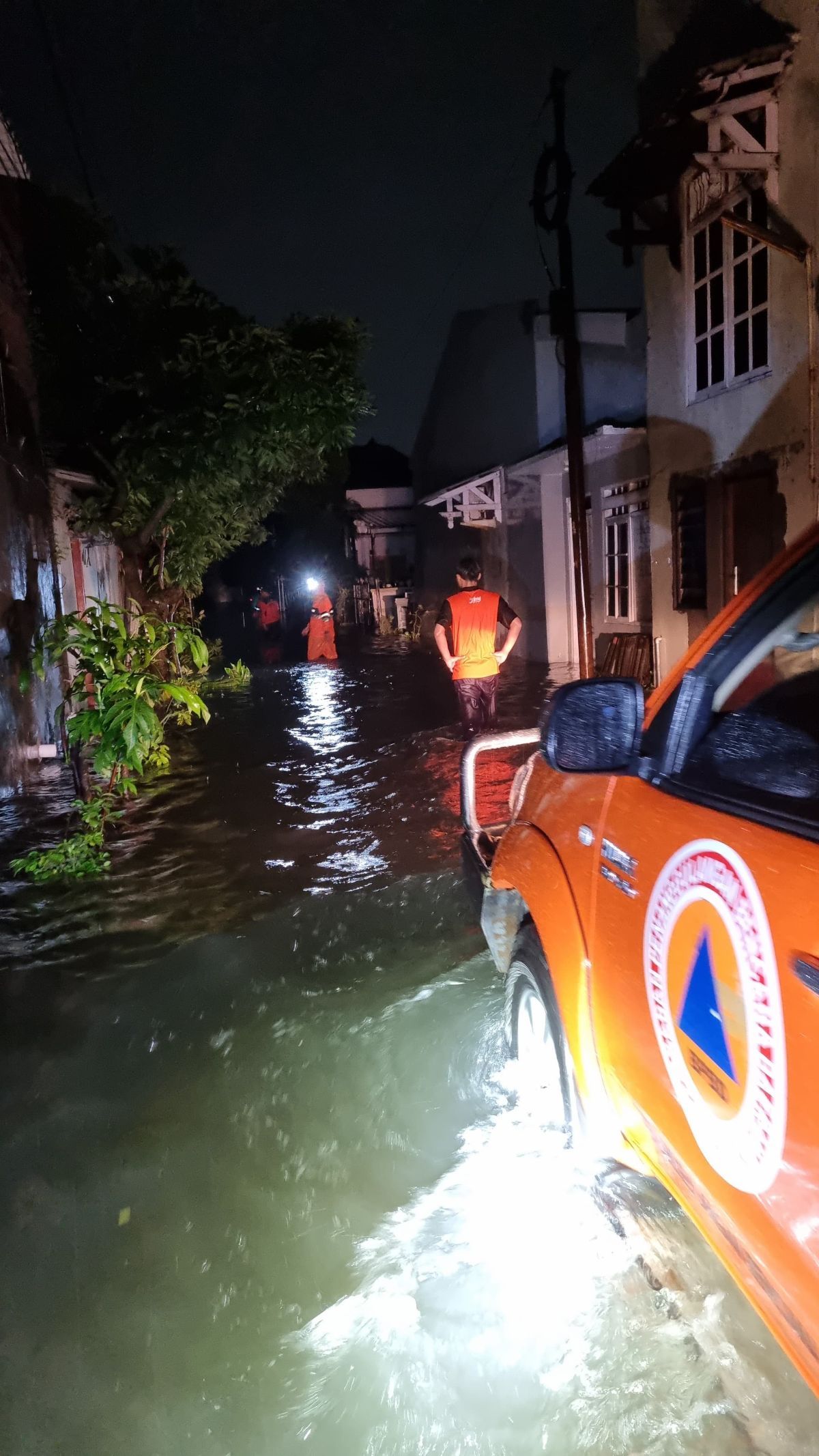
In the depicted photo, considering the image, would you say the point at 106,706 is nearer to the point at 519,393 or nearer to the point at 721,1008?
the point at 721,1008

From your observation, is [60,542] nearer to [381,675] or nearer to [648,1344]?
[381,675]

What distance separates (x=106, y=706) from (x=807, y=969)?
671 cm

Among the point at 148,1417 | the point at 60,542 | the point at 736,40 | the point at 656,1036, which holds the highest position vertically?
the point at 736,40

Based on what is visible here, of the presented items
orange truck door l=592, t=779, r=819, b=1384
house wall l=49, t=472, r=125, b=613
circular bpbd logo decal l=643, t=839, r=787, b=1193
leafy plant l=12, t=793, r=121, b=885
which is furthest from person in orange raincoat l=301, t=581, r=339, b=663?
circular bpbd logo decal l=643, t=839, r=787, b=1193

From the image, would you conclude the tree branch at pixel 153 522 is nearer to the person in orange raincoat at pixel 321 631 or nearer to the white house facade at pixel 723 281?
the white house facade at pixel 723 281

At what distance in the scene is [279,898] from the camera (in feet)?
19.1

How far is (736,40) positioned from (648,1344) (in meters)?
12.1

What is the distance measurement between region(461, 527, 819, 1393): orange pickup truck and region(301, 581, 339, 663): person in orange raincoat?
57.2ft

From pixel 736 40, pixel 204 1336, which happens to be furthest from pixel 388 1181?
pixel 736 40

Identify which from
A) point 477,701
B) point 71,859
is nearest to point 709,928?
point 71,859

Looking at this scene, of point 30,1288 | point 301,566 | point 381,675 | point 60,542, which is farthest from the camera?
point 301,566

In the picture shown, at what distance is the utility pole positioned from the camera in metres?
11.1

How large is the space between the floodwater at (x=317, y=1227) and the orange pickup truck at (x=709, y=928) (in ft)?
1.47

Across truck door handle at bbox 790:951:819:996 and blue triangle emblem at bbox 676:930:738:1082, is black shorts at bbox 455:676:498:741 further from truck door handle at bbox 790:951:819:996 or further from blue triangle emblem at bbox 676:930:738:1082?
truck door handle at bbox 790:951:819:996
